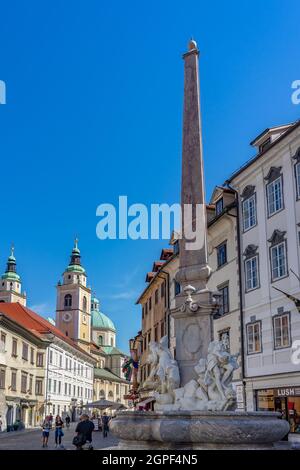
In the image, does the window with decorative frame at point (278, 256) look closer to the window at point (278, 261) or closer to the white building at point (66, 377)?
the window at point (278, 261)

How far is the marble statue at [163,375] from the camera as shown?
12.3 metres

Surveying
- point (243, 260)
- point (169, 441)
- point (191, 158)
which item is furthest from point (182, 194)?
point (243, 260)

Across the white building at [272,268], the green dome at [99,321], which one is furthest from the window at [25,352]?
the green dome at [99,321]

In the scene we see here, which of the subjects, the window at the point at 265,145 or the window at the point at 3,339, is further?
the window at the point at 3,339

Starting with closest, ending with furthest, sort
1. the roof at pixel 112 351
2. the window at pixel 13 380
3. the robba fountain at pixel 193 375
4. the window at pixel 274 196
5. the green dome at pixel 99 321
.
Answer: the robba fountain at pixel 193 375
the window at pixel 274 196
the window at pixel 13 380
the roof at pixel 112 351
the green dome at pixel 99 321

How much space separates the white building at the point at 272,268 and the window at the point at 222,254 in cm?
190

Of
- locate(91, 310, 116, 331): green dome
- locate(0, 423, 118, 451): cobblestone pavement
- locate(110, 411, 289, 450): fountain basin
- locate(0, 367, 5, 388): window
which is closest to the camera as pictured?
locate(110, 411, 289, 450): fountain basin

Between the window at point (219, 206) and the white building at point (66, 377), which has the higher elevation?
the window at point (219, 206)

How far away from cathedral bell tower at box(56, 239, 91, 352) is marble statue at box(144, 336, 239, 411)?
93997mm

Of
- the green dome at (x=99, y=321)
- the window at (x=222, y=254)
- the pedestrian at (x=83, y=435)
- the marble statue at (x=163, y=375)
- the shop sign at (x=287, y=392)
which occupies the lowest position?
the pedestrian at (x=83, y=435)

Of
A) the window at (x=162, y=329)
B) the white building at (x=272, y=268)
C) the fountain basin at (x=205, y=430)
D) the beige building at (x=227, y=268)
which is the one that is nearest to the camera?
the fountain basin at (x=205, y=430)

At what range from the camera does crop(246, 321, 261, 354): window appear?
24016 mm

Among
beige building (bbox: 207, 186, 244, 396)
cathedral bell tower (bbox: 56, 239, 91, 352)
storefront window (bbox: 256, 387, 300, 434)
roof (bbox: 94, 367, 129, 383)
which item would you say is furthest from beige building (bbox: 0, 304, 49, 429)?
roof (bbox: 94, 367, 129, 383)

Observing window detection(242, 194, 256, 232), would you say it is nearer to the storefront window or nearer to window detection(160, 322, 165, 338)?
the storefront window
